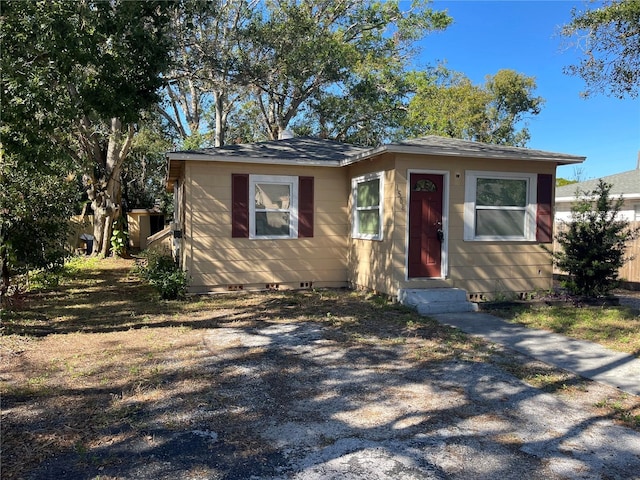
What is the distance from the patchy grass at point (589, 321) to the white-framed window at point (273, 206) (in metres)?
4.23

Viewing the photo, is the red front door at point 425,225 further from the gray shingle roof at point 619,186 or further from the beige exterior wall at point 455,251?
the gray shingle roof at point 619,186

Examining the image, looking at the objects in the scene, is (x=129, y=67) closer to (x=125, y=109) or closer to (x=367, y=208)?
(x=125, y=109)

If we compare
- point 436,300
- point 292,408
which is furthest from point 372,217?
point 292,408

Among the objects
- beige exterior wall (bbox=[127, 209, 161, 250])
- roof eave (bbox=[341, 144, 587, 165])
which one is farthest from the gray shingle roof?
beige exterior wall (bbox=[127, 209, 161, 250])

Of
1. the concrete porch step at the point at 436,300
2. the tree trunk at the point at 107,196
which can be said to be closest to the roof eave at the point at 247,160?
the concrete porch step at the point at 436,300

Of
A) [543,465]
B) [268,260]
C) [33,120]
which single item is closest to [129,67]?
[33,120]

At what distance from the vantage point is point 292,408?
3879 millimetres

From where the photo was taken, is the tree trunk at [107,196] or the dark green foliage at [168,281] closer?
the dark green foliage at [168,281]

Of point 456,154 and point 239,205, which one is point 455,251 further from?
point 239,205

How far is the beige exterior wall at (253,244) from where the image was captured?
9.24 metres

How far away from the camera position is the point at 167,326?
669 cm

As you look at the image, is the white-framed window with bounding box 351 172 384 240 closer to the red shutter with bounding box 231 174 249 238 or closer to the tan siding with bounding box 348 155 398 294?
the tan siding with bounding box 348 155 398 294

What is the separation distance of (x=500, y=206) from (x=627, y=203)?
762 cm

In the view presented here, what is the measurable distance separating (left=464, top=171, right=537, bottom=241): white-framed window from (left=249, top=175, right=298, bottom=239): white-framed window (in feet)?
11.0
